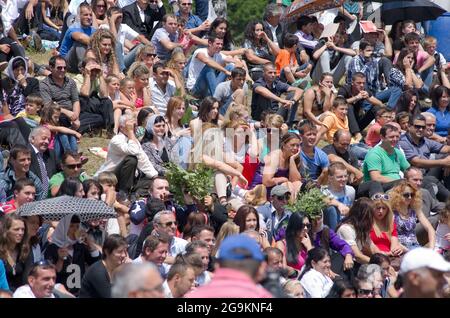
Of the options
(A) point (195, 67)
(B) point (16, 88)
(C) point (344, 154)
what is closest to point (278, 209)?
(C) point (344, 154)

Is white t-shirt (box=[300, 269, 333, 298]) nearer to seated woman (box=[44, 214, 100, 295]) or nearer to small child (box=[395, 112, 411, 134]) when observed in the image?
seated woman (box=[44, 214, 100, 295])

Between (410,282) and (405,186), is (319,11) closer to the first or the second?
(405,186)

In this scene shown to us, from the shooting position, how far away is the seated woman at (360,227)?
14.4 metres

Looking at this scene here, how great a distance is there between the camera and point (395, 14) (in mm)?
21688

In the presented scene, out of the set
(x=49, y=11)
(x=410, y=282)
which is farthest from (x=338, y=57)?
(x=410, y=282)

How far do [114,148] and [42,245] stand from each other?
8.12 feet

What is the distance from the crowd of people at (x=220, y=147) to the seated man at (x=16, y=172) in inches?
0.6

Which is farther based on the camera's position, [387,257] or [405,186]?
[405,186]

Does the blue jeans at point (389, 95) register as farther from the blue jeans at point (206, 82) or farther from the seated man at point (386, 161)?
the seated man at point (386, 161)

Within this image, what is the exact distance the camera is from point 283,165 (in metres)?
15.7

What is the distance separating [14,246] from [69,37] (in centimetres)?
661

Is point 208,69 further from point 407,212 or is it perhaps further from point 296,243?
point 296,243

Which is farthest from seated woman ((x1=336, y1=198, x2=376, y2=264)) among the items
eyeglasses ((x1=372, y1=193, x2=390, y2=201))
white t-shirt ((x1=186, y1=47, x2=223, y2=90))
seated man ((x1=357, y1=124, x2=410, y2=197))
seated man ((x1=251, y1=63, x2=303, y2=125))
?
white t-shirt ((x1=186, y1=47, x2=223, y2=90))

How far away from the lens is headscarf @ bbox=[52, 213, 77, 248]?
12.8 m
